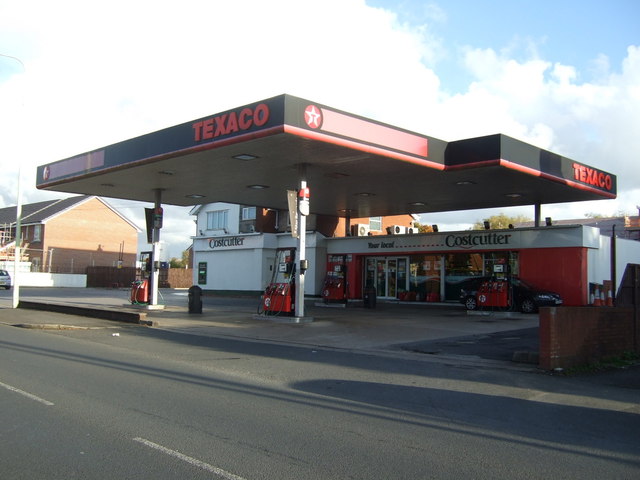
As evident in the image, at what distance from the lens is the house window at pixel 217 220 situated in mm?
42000

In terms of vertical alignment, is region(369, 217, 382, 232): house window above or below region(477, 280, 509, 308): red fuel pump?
above

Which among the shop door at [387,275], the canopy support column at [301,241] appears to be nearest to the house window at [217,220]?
the shop door at [387,275]

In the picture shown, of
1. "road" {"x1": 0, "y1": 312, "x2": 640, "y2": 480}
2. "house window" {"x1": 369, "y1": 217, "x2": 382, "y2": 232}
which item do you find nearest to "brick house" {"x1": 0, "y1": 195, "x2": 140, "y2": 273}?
"house window" {"x1": 369, "y1": 217, "x2": 382, "y2": 232}

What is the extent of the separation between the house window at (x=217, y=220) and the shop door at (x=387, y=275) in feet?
45.6

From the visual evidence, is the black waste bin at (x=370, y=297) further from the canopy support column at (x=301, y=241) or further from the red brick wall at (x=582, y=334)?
the red brick wall at (x=582, y=334)

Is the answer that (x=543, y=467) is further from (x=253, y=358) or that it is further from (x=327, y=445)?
(x=253, y=358)

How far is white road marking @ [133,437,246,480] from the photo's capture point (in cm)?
477

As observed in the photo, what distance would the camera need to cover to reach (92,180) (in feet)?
72.0

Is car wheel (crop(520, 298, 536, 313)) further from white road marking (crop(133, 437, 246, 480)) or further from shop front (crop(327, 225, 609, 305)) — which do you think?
white road marking (crop(133, 437, 246, 480))

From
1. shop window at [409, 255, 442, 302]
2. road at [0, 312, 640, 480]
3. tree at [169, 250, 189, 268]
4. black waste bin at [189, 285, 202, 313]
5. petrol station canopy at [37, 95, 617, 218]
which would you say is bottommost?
road at [0, 312, 640, 480]

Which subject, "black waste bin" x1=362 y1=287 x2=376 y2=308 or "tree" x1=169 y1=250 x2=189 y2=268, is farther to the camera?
"tree" x1=169 y1=250 x2=189 y2=268

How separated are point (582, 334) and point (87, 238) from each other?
60617mm

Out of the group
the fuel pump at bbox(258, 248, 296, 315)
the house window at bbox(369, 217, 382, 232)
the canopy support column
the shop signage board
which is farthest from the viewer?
the house window at bbox(369, 217, 382, 232)

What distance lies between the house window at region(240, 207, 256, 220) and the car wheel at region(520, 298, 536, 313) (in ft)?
68.5
